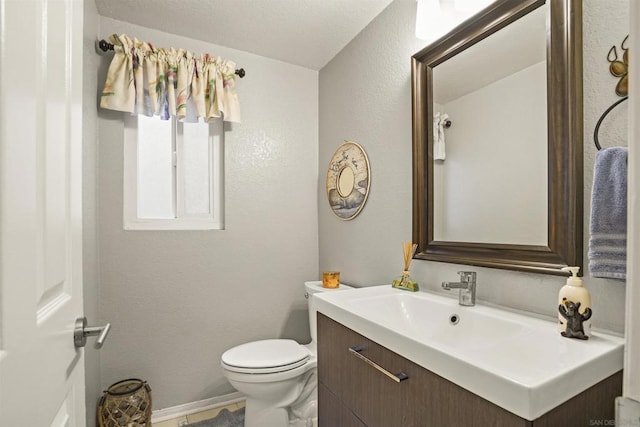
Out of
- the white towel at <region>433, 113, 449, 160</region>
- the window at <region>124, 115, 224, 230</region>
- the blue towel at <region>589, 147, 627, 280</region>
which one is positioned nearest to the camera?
the blue towel at <region>589, 147, 627, 280</region>

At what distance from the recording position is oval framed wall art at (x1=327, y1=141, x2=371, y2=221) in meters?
1.94

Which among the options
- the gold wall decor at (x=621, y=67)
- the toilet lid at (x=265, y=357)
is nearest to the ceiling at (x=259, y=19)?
the gold wall decor at (x=621, y=67)

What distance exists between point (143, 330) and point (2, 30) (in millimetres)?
1927

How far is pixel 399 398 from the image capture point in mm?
894

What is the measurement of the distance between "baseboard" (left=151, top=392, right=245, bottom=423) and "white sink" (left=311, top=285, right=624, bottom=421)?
1.32 metres

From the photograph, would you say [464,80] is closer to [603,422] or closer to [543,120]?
[543,120]

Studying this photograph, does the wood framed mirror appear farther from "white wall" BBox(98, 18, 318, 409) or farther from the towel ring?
"white wall" BBox(98, 18, 318, 409)

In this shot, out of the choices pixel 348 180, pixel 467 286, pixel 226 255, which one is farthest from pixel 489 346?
pixel 226 255

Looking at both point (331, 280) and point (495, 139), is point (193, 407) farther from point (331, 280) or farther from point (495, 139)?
point (495, 139)

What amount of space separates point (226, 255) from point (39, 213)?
167 cm

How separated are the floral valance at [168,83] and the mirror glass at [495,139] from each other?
1314 millimetres

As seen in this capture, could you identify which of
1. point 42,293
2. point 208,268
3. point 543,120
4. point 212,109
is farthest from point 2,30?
point 208,268

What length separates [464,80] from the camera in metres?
1.34

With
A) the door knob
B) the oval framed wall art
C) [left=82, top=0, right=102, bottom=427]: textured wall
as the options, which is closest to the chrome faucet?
the oval framed wall art
